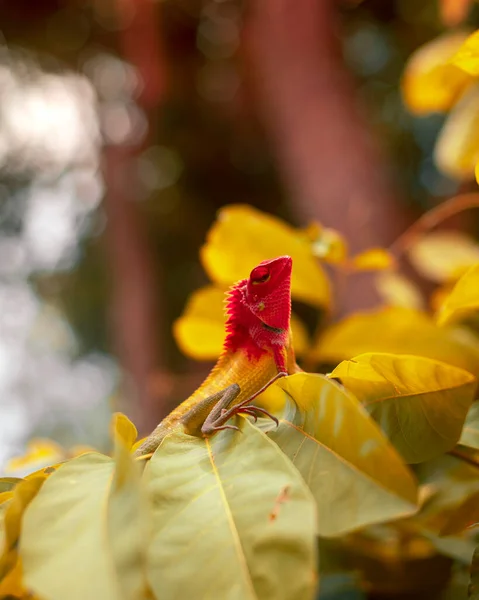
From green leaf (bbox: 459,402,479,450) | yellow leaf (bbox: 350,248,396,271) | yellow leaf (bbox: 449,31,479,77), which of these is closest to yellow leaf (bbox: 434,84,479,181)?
yellow leaf (bbox: 350,248,396,271)

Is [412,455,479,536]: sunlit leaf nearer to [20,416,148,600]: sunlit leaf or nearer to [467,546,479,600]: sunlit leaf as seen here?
[467,546,479,600]: sunlit leaf

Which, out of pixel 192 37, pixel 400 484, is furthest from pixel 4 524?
pixel 192 37

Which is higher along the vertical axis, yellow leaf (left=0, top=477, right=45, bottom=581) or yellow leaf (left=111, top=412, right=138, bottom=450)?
yellow leaf (left=111, top=412, right=138, bottom=450)

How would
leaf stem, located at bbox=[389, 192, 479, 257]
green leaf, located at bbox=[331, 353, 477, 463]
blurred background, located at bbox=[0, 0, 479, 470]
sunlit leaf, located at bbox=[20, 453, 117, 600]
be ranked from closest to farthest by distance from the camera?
sunlit leaf, located at bbox=[20, 453, 117, 600] → green leaf, located at bbox=[331, 353, 477, 463] → leaf stem, located at bbox=[389, 192, 479, 257] → blurred background, located at bbox=[0, 0, 479, 470]

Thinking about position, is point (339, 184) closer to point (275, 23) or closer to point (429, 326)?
point (275, 23)

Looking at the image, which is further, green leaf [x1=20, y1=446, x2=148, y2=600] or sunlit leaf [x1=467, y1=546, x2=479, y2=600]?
sunlit leaf [x1=467, y1=546, x2=479, y2=600]
